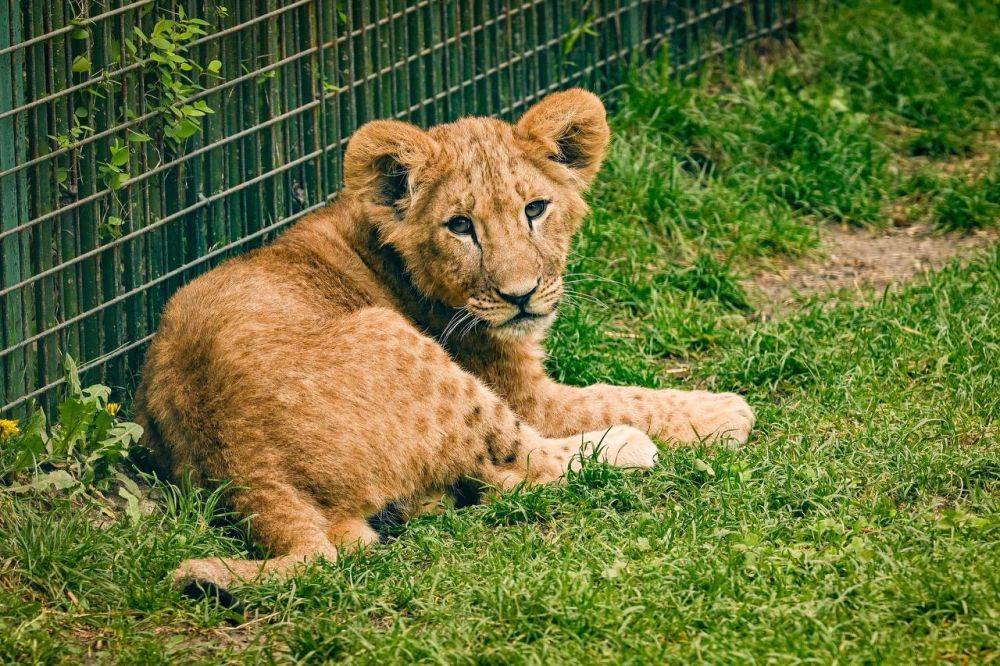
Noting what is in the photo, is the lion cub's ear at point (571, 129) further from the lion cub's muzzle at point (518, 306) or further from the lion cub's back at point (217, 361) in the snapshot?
the lion cub's back at point (217, 361)

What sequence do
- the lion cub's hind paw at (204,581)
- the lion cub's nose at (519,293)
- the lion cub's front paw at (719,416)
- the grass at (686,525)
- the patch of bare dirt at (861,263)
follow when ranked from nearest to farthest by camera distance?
the grass at (686,525) < the lion cub's hind paw at (204,581) < the lion cub's nose at (519,293) < the lion cub's front paw at (719,416) < the patch of bare dirt at (861,263)

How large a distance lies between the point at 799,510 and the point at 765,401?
4.47 feet

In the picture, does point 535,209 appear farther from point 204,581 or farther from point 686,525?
point 204,581

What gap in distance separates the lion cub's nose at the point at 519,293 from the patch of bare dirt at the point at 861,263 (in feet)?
6.19

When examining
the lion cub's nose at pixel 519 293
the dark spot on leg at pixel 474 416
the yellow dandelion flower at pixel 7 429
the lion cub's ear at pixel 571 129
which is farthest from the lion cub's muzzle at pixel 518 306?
the yellow dandelion flower at pixel 7 429

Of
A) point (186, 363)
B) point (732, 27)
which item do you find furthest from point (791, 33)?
point (186, 363)

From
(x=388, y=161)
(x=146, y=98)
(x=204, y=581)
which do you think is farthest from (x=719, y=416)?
(x=146, y=98)

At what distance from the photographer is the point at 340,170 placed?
23.7ft

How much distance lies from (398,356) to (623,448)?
39.4 inches

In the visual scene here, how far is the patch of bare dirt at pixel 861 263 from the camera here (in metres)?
7.51

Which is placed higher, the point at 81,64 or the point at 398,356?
the point at 81,64

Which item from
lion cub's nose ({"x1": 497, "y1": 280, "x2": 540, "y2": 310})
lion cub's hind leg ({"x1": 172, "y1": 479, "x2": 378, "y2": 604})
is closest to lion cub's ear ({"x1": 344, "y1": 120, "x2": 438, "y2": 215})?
lion cub's nose ({"x1": 497, "y1": 280, "x2": 540, "y2": 310})

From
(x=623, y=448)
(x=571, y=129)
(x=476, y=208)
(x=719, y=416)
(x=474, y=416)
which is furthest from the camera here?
(x=571, y=129)

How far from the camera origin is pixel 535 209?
19.8ft
